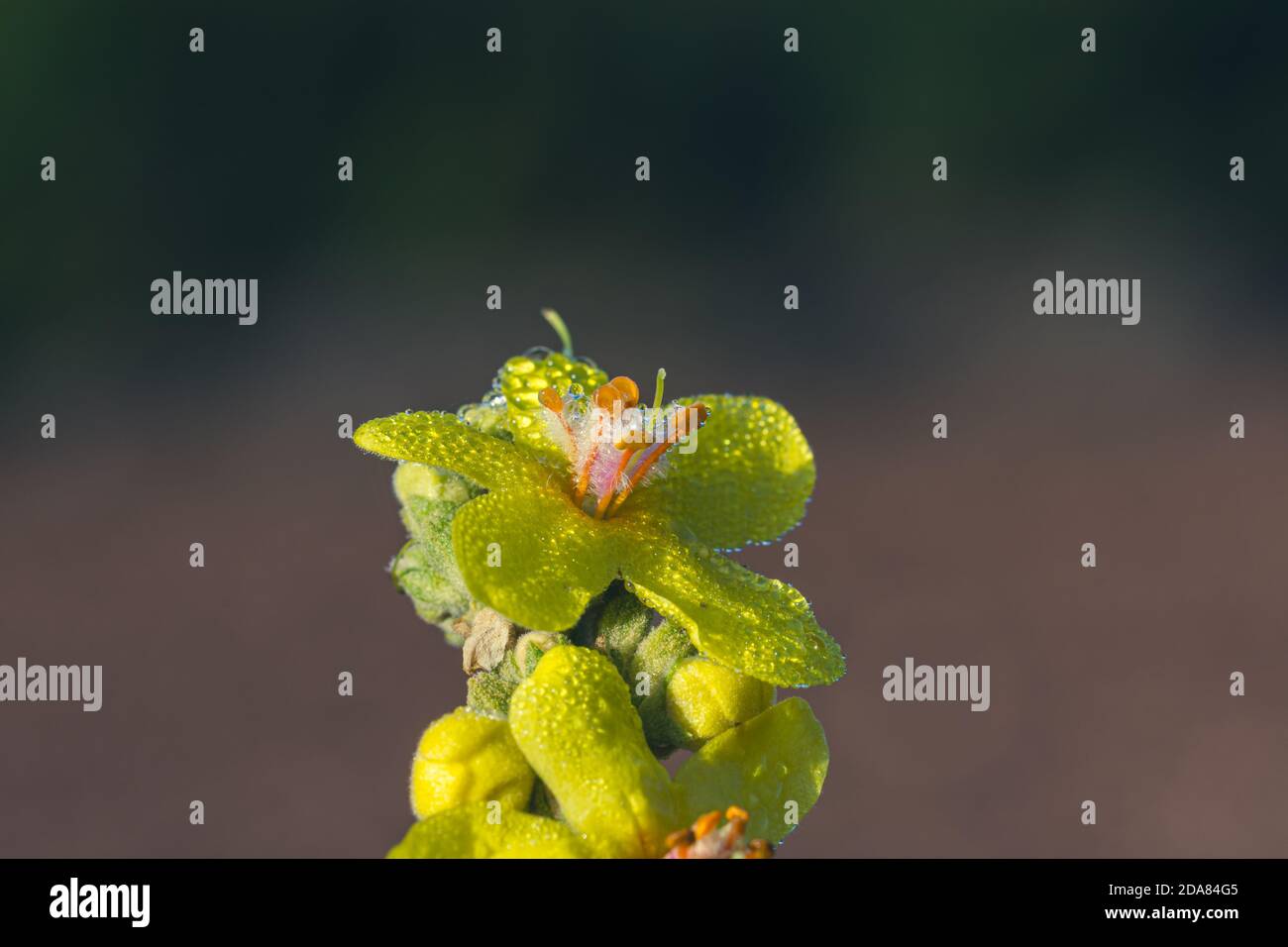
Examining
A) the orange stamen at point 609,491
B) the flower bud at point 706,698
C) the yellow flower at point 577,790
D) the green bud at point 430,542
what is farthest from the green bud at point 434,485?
→ the flower bud at point 706,698

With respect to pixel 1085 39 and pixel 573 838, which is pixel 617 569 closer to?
pixel 573 838

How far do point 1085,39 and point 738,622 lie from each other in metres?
15.7

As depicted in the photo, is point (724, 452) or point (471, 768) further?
point (724, 452)

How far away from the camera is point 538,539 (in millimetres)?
2816

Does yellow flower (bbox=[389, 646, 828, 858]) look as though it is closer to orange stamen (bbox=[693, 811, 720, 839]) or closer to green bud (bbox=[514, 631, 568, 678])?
orange stamen (bbox=[693, 811, 720, 839])

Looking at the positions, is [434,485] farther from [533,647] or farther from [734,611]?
[734,611]

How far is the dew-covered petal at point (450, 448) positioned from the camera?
279cm

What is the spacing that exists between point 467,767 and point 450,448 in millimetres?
759

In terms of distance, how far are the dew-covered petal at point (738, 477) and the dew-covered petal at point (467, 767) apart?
0.85 m

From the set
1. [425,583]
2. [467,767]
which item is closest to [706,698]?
[467,767]

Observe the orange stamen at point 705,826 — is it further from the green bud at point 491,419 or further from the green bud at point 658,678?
the green bud at point 491,419

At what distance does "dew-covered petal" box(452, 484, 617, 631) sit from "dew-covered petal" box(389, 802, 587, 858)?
39 cm

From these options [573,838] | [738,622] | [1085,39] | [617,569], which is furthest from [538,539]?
[1085,39]

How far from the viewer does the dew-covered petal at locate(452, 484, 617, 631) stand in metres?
2.57
